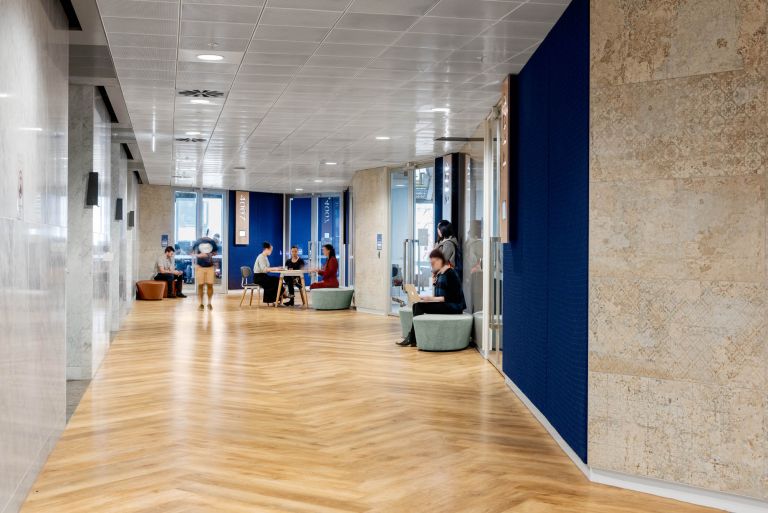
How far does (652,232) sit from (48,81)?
3704 mm

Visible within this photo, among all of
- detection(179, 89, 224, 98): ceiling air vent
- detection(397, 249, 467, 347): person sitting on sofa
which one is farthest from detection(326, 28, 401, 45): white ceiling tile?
detection(397, 249, 467, 347): person sitting on sofa

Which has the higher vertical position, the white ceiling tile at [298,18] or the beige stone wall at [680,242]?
the white ceiling tile at [298,18]

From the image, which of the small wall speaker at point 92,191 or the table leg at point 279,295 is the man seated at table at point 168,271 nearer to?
the table leg at point 279,295

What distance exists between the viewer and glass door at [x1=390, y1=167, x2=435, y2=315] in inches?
535

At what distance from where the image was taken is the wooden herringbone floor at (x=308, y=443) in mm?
4098

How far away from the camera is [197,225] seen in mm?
22172

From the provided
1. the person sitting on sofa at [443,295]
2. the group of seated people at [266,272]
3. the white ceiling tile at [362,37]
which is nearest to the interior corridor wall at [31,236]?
the white ceiling tile at [362,37]

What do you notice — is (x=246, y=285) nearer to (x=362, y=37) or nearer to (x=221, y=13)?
(x=362, y=37)

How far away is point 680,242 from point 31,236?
3526 millimetres

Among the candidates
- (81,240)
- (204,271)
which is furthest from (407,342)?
(204,271)

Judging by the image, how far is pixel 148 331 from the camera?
39.2ft

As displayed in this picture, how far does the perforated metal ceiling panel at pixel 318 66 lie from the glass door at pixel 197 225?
10249mm

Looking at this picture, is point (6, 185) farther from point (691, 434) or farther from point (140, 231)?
point (140, 231)

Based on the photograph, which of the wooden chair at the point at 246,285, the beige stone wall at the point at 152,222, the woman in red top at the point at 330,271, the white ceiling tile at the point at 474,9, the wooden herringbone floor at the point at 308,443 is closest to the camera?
the wooden herringbone floor at the point at 308,443
